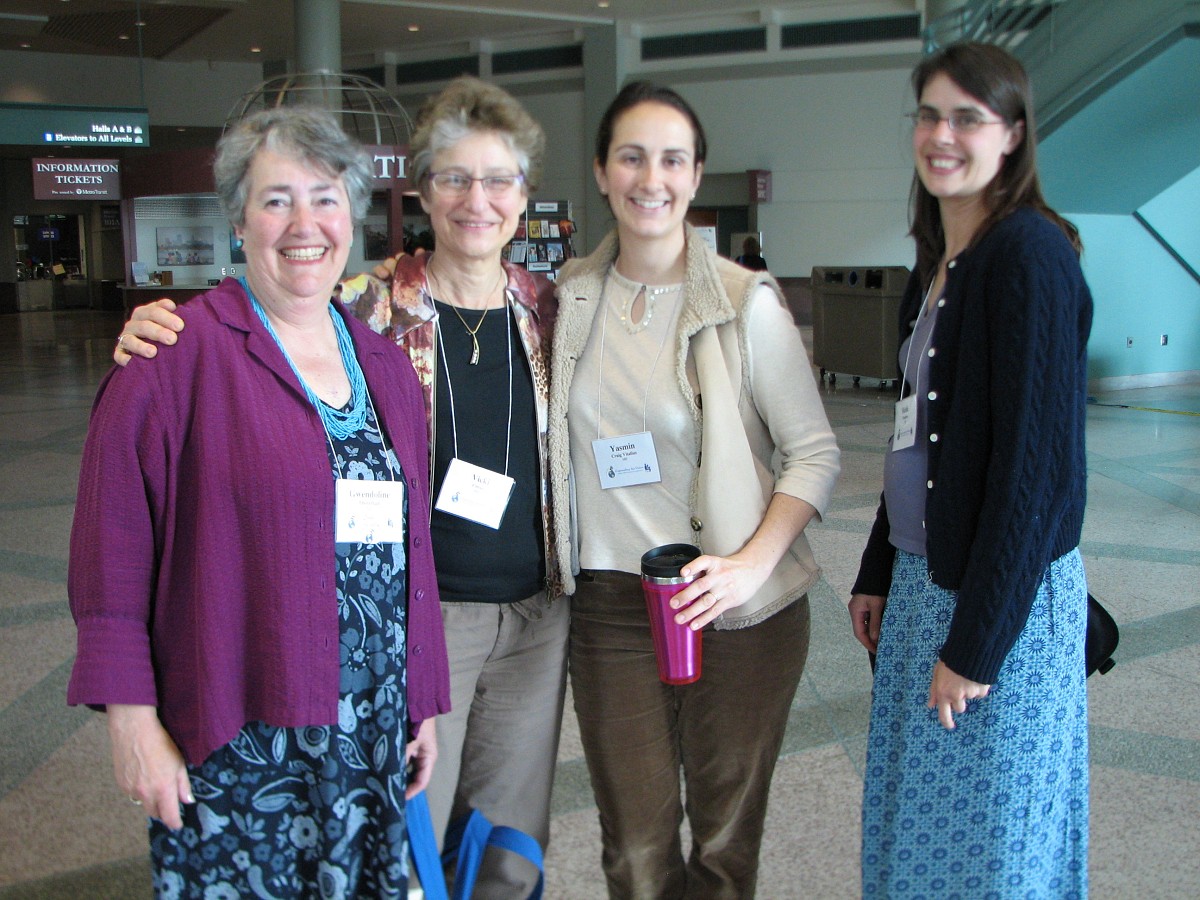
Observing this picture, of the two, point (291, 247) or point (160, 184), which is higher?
point (160, 184)

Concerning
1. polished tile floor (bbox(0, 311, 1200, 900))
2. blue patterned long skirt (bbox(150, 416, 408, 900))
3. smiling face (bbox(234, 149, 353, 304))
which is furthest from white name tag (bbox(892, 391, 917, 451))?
polished tile floor (bbox(0, 311, 1200, 900))

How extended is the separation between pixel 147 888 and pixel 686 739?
1405mm

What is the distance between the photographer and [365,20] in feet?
64.3

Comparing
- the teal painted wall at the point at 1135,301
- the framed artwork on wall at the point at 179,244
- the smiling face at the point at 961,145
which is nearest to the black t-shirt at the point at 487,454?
the smiling face at the point at 961,145

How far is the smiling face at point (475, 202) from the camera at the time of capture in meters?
→ 1.83

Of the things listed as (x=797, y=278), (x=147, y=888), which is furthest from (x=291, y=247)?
(x=797, y=278)

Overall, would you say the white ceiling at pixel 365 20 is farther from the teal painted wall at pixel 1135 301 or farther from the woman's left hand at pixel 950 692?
the woman's left hand at pixel 950 692

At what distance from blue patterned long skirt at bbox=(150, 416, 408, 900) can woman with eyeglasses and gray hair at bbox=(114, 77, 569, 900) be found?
25cm

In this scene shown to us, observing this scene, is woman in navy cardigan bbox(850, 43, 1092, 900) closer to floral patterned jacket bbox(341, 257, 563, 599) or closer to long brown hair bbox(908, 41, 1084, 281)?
long brown hair bbox(908, 41, 1084, 281)

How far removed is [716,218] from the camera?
21.5 meters

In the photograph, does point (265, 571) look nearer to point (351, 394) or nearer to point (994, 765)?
point (351, 394)

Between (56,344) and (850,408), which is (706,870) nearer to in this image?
(850,408)

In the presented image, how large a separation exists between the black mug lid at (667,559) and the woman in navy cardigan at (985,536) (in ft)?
1.29

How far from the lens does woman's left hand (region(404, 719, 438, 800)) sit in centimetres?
173
